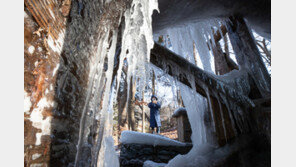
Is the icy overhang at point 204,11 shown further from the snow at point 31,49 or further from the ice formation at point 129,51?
the snow at point 31,49

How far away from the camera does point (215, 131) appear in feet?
8.59

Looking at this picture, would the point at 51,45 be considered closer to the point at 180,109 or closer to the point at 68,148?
the point at 68,148

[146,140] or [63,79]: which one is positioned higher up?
[63,79]

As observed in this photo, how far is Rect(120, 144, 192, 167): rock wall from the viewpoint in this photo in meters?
3.85

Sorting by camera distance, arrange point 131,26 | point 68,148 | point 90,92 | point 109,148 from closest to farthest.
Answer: point 68,148 < point 90,92 < point 131,26 < point 109,148

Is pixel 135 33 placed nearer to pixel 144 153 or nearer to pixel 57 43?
pixel 57 43

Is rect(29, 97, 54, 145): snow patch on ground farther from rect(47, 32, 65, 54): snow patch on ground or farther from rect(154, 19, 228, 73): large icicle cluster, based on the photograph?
rect(154, 19, 228, 73): large icicle cluster

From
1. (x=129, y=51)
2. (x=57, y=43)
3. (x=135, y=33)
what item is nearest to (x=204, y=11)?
(x=135, y=33)

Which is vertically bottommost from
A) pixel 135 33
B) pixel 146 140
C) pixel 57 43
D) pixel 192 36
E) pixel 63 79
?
pixel 146 140

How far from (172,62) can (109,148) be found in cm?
164

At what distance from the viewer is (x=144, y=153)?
12.9 feet

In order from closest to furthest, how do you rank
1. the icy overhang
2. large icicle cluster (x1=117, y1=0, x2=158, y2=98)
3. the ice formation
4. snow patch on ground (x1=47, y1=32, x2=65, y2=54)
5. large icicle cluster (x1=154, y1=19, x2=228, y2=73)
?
snow patch on ground (x1=47, y1=32, x2=65, y2=54), the ice formation, large icicle cluster (x1=117, y1=0, x2=158, y2=98), the icy overhang, large icicle cluster (x1=154, y1=19, x2=228, y2=73)

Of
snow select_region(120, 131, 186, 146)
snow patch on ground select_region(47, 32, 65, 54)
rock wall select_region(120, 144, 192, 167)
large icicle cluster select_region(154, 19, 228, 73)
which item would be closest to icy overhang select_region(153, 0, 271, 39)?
large icicle cluster select_region(154, 19, 228, 73)

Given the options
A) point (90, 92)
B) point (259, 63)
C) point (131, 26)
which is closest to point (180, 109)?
point (259, 63)
